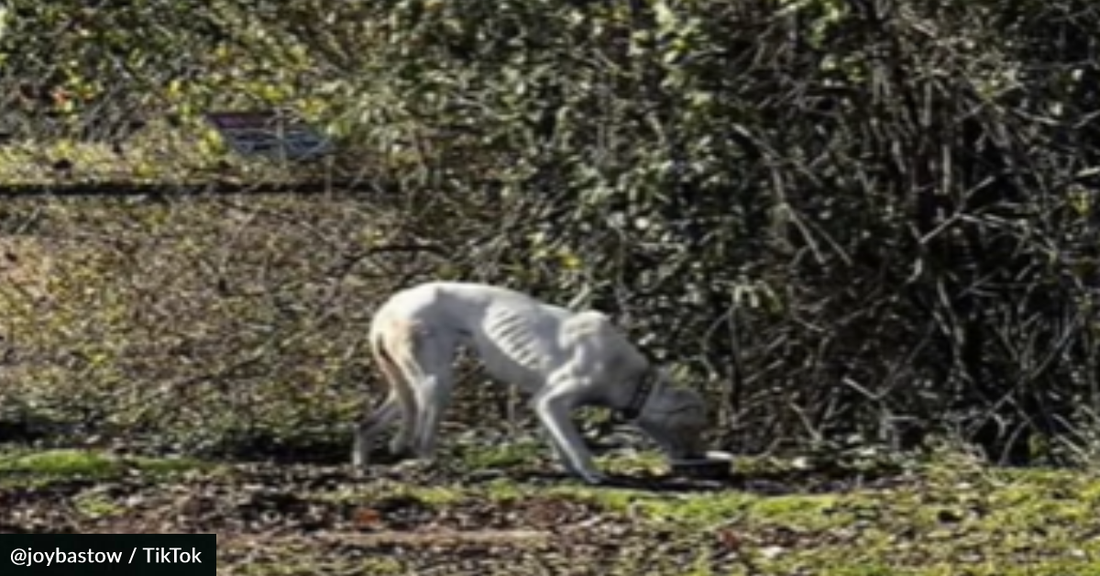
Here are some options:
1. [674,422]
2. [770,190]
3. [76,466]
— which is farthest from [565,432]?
[770,190]

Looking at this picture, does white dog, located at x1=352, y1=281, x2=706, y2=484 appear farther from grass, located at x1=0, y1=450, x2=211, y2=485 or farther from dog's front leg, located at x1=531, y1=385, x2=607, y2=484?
grass, located at x1=0, y1=450, x2=211, y2=485

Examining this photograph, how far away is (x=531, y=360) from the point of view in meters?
11.1

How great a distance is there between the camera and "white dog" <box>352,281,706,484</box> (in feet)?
36.4

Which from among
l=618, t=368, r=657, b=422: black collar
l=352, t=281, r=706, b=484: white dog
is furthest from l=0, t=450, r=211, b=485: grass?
l=618, t=368, r=657, b=422: black collar

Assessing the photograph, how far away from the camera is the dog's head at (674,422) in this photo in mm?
11219

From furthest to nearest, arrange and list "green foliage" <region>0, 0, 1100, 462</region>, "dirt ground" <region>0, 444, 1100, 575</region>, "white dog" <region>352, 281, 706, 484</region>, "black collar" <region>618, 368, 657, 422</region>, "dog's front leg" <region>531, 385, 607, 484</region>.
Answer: "green foliage" <region>0, 0, 1100, 462</region>
"black collar" <region>618, 368, 657, 422</region>
"white dog" <region>352, 281, 706, 484</region>
"dog's front leg" <region>531, 385, 607, 484</region>
"dirt ground" <region>0, 444, 1100, 575</region>

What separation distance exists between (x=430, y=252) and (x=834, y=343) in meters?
1.97

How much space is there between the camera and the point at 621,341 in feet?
36.9

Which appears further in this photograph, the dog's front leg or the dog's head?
the dog's head

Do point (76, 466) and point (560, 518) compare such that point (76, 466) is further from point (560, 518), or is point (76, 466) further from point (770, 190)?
point (770, 190)

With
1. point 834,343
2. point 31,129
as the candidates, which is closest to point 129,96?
point 31,129

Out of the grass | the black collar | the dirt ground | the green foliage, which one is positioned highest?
the green foliage

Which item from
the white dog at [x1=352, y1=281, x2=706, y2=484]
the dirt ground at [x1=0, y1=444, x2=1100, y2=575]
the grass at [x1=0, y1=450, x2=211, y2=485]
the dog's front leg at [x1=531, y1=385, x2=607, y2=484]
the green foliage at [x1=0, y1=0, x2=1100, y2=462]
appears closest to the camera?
the dirt ground at [x1=0, y1=444, x2=1100, y2=575]

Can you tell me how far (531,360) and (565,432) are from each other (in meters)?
0.37
